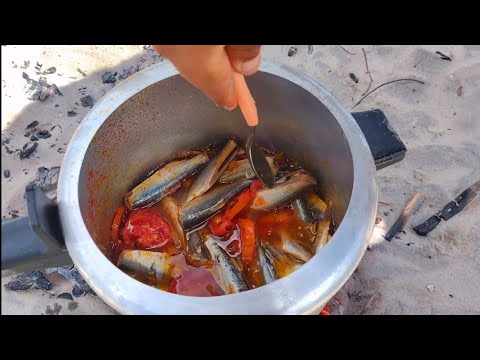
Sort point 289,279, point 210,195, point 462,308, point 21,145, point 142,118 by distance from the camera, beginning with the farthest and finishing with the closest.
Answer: point 21,145 < point 462,308 < point 210,195 < point 142,118 < point 289,279

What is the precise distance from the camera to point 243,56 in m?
1.55

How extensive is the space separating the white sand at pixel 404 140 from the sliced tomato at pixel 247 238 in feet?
2.09

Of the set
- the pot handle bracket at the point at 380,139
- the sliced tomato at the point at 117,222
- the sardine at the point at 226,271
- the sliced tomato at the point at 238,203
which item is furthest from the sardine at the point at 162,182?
the pot handle bracket at the point at 380,139

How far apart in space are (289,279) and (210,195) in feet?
2.95

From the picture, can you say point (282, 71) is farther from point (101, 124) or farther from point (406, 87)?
point (406, 87)

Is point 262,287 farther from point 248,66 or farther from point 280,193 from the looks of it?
point 280,193

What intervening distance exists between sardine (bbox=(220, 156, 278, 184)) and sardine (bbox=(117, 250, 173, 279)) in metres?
0.55

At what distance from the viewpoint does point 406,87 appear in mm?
3375

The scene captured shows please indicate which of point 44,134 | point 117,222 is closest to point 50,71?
point 44,134

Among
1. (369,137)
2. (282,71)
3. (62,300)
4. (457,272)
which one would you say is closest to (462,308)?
(457,272)

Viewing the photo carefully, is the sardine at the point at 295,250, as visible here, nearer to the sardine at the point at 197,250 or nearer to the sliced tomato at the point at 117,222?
the sardine at the point at 197,250

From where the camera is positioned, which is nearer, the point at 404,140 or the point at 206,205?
the point at 206,205

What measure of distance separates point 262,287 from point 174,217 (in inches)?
Result: 35.4

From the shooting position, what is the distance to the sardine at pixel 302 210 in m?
2.34
